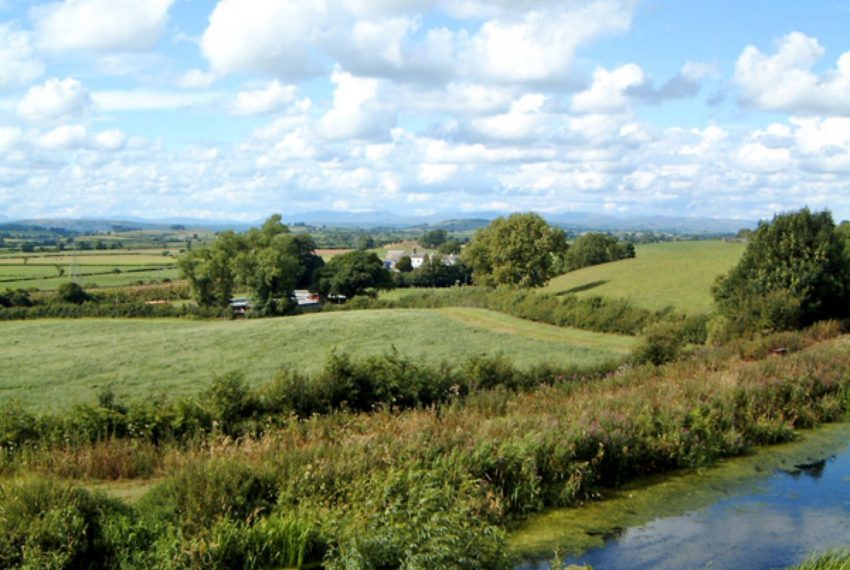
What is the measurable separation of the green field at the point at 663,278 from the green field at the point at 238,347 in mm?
10540

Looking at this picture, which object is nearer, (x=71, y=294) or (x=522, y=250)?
(x=71, y=294)

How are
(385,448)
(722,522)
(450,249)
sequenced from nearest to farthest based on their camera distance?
(722,522) → (385,448) → (450,249)

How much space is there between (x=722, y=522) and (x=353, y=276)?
73686 millimetres

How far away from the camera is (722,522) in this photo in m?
10.6

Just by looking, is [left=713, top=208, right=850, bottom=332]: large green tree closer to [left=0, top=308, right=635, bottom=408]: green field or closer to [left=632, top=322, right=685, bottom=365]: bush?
[left=0, top=308, right=635, bottom=408]: green field

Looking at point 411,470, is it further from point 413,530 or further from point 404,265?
point 404,265

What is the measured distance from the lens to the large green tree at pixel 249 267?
68.9m

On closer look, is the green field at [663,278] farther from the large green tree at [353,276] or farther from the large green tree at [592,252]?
the large green tree at [353,276]

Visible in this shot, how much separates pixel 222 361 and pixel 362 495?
28.0 meters

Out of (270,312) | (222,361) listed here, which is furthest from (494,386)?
(270,312)

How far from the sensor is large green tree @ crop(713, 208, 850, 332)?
29.4 m

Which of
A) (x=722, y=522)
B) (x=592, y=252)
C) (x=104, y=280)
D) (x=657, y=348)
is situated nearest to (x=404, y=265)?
(x=592, y=252)

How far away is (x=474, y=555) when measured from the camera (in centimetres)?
747

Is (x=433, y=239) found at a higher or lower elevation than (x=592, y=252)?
higher
